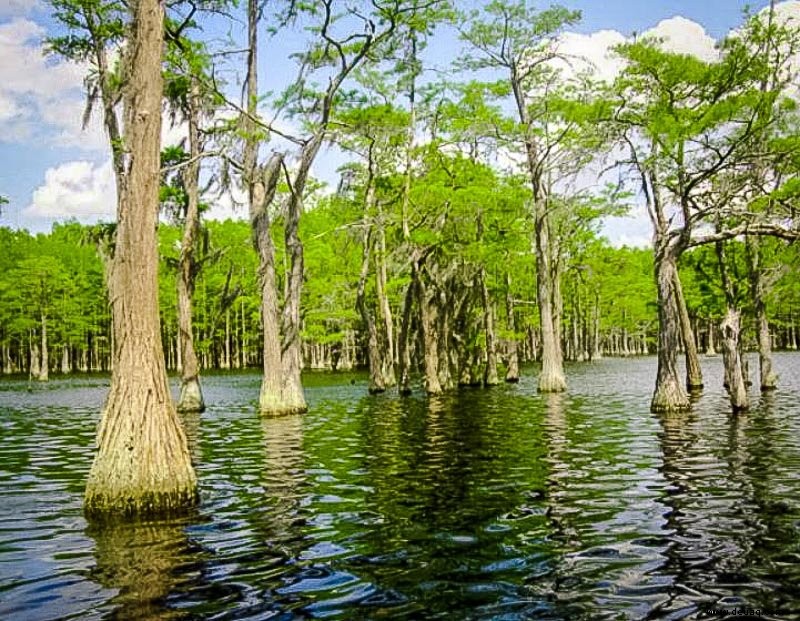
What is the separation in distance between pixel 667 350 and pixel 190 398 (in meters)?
18.0

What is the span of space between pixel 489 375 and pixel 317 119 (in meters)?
19.4

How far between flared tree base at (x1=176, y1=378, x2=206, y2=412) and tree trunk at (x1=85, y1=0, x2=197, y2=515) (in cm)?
2007

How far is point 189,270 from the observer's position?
1221 inches

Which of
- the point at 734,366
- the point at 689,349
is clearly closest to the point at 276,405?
the point at 734,366

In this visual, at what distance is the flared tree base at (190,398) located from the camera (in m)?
30.6

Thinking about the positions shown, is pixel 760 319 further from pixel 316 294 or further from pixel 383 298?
pixel 316 294

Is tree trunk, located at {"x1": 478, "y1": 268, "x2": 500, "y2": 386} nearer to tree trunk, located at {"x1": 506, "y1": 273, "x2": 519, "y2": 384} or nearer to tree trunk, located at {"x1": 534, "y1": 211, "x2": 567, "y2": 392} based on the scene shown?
tree trunk, located at {"x1": 506, "y1": 273, "x2": 519, "y2": 384}

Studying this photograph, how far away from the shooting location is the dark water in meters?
6.79

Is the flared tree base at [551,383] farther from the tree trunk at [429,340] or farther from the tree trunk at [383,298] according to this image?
the tree trunk at [383,298]

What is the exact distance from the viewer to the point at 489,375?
43000mm

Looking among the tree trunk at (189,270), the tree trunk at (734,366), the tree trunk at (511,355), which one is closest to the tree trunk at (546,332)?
the tree trunk at (511,355)

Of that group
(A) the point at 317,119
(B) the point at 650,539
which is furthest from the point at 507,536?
(A) the point at 317,119

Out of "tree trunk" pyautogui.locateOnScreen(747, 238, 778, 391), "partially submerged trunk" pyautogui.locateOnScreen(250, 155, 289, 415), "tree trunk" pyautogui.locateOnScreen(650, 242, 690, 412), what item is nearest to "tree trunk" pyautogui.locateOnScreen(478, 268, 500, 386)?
"tree trunk" pyautogui.locateOnScreen(747, 238, 778, 391)

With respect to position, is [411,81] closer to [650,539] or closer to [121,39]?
[121,39]
